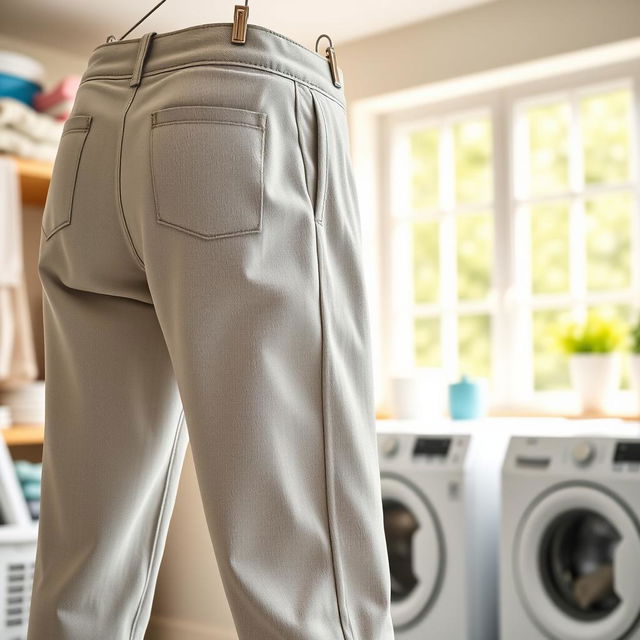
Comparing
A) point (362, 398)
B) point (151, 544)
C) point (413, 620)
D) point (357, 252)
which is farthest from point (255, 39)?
point (413, 620)

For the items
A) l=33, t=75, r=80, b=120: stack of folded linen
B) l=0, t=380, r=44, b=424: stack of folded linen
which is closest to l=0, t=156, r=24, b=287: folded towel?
l=33, t=75, r=80, b=120: stack of folded linen

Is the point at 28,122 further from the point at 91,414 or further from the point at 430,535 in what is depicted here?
the point at 91,414

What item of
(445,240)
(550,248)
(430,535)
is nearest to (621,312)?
(550,248)

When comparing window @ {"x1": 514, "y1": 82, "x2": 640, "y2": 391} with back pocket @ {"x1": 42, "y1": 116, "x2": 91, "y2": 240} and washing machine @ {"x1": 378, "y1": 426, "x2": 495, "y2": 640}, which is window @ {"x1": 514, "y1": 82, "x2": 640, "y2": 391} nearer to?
washing machine @ {"x1": 378, "y1": 426, "x2": 495, "y2": 640}

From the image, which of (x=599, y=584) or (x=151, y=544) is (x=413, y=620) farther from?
(x=151, y=544)

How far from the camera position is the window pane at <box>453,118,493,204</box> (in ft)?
12.7

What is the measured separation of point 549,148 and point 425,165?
0.61 m

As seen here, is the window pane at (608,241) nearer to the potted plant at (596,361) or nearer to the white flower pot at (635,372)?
the potted plant at (596,361)

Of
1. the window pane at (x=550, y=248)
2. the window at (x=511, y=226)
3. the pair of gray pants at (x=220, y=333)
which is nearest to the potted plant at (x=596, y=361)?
the window at (x=511, y=226)

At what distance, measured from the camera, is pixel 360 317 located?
88 cm

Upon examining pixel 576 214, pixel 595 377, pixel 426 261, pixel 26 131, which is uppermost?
pixel 26 131

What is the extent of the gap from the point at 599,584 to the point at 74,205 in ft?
6.75

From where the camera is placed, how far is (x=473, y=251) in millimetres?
3857

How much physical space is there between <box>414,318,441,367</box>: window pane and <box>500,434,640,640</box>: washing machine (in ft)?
4.01
